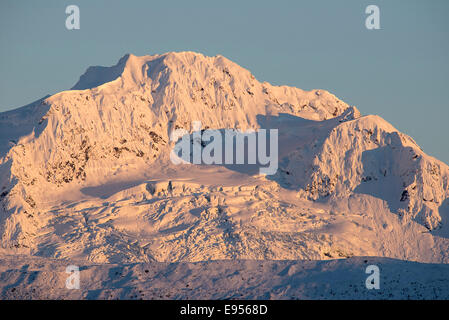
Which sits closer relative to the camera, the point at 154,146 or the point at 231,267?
the point at 231,267

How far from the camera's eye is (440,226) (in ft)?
279

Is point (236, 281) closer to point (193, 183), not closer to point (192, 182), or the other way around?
point (193, 183)

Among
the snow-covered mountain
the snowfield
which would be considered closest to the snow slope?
the snowfield

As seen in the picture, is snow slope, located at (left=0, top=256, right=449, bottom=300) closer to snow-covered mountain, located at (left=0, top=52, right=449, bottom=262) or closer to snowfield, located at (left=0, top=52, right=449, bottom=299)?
snowfield, located at (left=0, top=52, right=449, bottom=299)

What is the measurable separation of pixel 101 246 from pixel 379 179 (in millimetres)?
33561

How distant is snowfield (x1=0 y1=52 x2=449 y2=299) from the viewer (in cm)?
7631

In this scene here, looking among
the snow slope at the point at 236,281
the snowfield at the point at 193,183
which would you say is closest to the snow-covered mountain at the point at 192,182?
the snowfield at the point at 193,183

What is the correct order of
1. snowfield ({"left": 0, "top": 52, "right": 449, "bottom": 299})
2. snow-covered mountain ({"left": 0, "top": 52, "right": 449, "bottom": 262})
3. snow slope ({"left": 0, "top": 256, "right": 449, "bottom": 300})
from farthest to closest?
snow-covered mountain ({"left": 0, "top": 52, "right": 449, "bottom": 262}) → snowfield ({"left": 0, "top": 52, "right": 449, "bottom": 299}) → snow slope ({"left": 0, "top": 256, "right": 449, "bottom": 300})

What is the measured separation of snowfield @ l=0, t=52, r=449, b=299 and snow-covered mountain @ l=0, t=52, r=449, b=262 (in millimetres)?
152

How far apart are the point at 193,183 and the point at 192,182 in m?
0.30

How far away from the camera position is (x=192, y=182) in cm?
8506

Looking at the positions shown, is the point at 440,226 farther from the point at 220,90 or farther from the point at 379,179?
the point at 220,90
